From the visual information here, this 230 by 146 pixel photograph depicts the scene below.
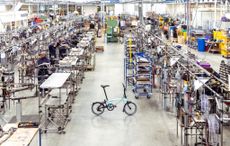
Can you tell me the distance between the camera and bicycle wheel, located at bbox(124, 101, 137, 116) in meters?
11.0

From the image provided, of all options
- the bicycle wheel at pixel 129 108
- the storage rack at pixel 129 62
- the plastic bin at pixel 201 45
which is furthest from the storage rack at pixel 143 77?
the plastic bin at pixel 201 45

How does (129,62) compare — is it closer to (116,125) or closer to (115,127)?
(116,125)

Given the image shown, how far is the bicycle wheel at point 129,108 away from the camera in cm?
1101

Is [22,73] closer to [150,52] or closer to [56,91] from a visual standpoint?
[56,91]

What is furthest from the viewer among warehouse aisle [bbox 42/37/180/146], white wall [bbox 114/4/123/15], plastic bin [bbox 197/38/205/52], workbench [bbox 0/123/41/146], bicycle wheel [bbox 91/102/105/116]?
white wall [bbox 114/4/123/15]

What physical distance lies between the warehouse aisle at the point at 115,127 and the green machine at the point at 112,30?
58.4ft

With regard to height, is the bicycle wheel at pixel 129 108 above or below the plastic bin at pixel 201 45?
below

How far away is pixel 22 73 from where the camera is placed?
1434cm

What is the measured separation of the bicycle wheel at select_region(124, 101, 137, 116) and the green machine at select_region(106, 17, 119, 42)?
67.3ft

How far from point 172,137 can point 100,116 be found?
2.60 metres

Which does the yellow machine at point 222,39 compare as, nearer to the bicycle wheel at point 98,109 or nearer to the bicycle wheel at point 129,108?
the bicycle wheel at point 129,108

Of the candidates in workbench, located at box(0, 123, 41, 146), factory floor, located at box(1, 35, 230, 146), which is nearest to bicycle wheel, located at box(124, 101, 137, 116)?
factory floor, located at box(1, 35, 230, 146)

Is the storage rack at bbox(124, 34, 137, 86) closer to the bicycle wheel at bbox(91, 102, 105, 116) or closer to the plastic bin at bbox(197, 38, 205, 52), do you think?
the bicycle wheel at bbox(91, 102, 105, 116)

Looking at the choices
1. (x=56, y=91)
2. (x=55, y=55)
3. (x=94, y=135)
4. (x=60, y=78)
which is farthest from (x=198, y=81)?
(x=55, y=55)
